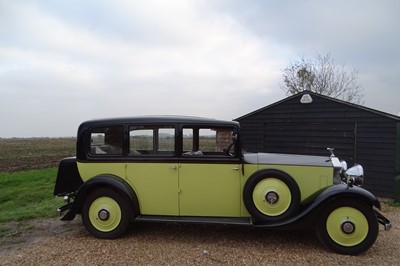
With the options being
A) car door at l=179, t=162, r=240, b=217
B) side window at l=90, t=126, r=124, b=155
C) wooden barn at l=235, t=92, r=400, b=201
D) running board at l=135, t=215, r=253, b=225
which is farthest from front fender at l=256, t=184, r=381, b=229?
wooden barn at l=235, t=92, r=400, b=201

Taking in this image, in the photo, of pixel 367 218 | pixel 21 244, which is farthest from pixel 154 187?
pixel 367 218

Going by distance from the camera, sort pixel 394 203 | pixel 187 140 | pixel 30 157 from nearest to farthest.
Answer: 1. pixel 187 140
2. pixel 394 203
3. pixel 30 157

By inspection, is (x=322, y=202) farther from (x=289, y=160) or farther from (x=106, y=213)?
(x=106, y=213)

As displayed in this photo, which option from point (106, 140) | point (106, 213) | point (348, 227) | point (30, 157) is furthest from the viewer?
point (30, 157)

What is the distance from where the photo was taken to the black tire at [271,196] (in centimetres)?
442

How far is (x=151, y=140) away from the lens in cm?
503

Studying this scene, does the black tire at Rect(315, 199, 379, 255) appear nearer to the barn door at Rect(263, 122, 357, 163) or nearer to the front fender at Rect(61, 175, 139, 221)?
the front fender at Rect(61, 175, 139, 221)

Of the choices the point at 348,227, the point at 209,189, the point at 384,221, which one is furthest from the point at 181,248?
the point at 384,221

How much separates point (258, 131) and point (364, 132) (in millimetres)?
3059

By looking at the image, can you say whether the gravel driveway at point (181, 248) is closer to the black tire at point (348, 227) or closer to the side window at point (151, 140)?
the black tire at point (348, 227)

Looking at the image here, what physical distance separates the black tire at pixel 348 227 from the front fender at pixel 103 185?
2.81 m

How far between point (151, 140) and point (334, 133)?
20.0 ft

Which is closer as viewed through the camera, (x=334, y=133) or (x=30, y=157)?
(x=334, y=133)

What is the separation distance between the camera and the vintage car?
4.48m
